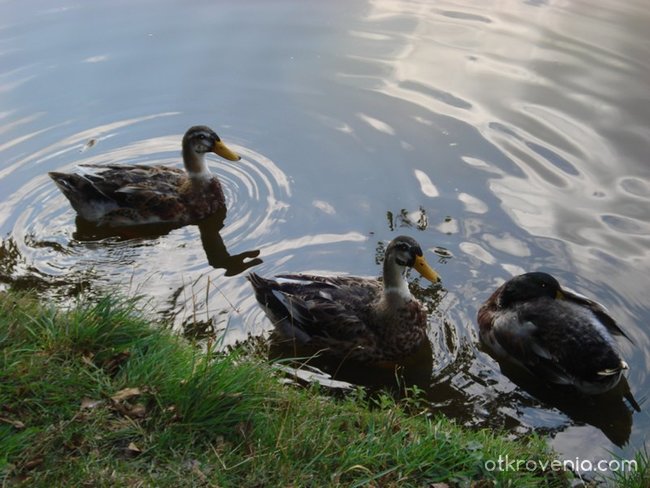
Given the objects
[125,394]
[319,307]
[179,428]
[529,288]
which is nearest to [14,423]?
[125,394]

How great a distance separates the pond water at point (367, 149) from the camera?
21.7ft

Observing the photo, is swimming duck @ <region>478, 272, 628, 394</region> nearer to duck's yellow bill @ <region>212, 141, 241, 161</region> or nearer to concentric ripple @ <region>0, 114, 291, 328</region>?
concentric ripple @ <region>0, 114, 291, 328</region>

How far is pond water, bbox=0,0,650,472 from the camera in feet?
21.7

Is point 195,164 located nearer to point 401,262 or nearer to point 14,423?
point 401,262

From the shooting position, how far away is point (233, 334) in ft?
21.2

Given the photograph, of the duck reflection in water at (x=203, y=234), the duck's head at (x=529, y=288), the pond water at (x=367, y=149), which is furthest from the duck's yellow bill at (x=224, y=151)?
the duck's head at (x=529, y=288)

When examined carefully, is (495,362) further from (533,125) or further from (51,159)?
(51,159)

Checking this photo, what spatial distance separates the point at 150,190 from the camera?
319 inches

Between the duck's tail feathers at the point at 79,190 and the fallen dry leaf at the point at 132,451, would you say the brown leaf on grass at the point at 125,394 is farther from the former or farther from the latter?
the duck's tail feathers at the point at 79,190

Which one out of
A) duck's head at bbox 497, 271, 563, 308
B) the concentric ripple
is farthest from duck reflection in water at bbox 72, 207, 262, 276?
duck's head at bbox 497, 271, 563, 308

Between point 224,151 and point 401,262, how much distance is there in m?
2.80

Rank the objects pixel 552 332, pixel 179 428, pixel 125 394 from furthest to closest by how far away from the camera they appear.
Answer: pixel 552 332, pixel 125 394, pixel 179 428

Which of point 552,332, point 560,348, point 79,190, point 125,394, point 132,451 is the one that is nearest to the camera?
point 132,451

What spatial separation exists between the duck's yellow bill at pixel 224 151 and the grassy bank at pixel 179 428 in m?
3.80
